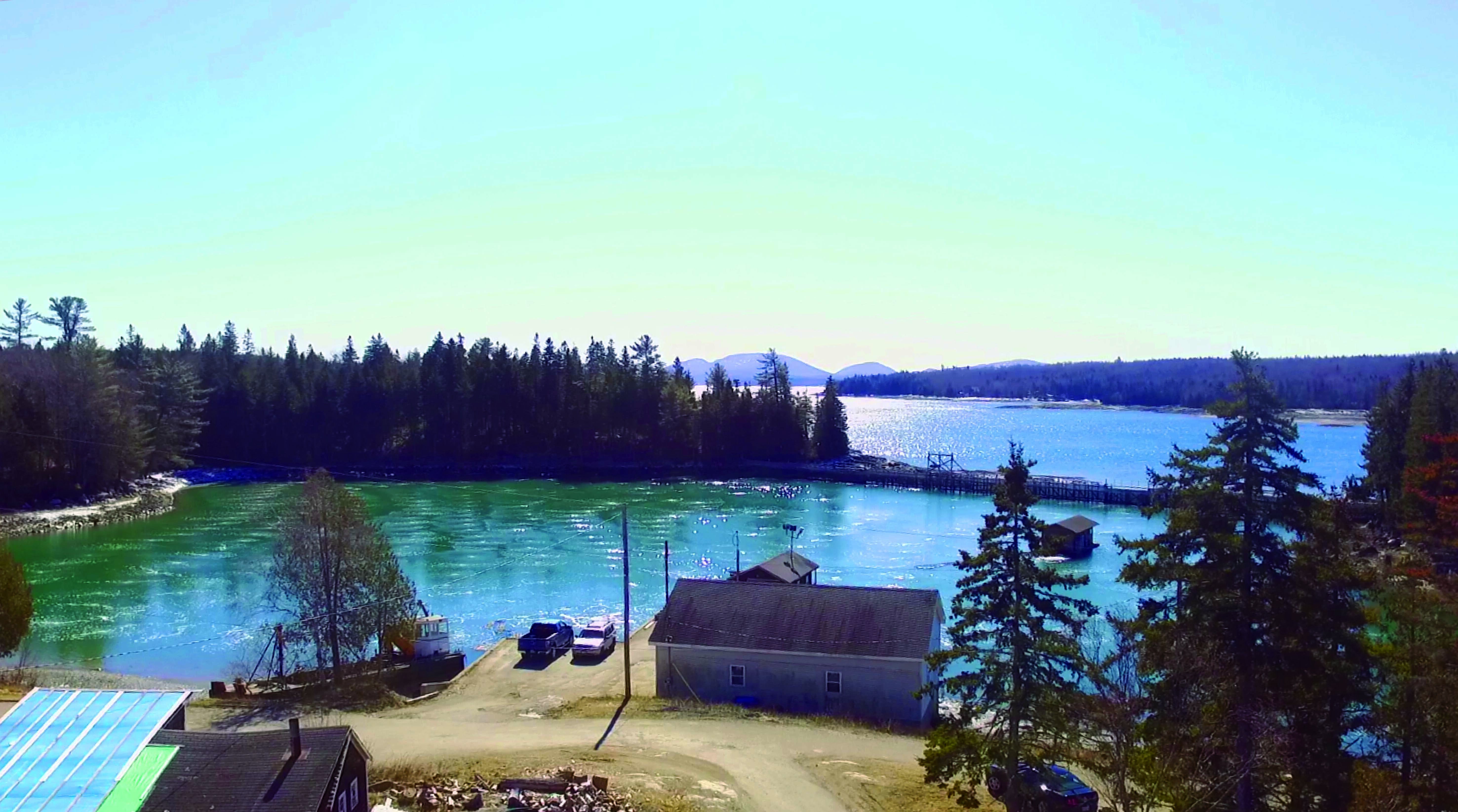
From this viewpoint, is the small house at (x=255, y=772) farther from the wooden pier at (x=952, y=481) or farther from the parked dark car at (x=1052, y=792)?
the wooden pier at (x=952, y=481)

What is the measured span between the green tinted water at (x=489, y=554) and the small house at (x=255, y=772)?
18551 mm

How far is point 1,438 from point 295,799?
62.6 meters

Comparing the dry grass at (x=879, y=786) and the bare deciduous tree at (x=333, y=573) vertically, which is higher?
the bare deciduous tree at (x=333, y=573)

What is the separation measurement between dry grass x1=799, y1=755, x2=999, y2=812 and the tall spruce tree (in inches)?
172

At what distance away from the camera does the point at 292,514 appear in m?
28.7

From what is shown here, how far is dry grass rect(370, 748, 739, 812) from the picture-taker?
1802cm

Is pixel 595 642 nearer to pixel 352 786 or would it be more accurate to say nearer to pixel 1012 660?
pixel 352 786

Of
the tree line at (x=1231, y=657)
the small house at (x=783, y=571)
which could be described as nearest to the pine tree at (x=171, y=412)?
the small house at (x=783, y=571)

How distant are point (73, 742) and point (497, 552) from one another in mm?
37549

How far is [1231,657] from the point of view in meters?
17.0

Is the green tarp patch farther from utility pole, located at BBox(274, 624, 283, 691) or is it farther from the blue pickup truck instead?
the blue pickup truck

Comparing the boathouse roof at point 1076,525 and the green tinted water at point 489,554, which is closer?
the green tinted water at point 489,554

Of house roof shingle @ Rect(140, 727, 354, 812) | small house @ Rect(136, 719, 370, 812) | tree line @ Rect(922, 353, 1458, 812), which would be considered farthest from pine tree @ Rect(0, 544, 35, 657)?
tree line @ Rect(922, 353, 1458, 812)

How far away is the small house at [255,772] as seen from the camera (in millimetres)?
13437
